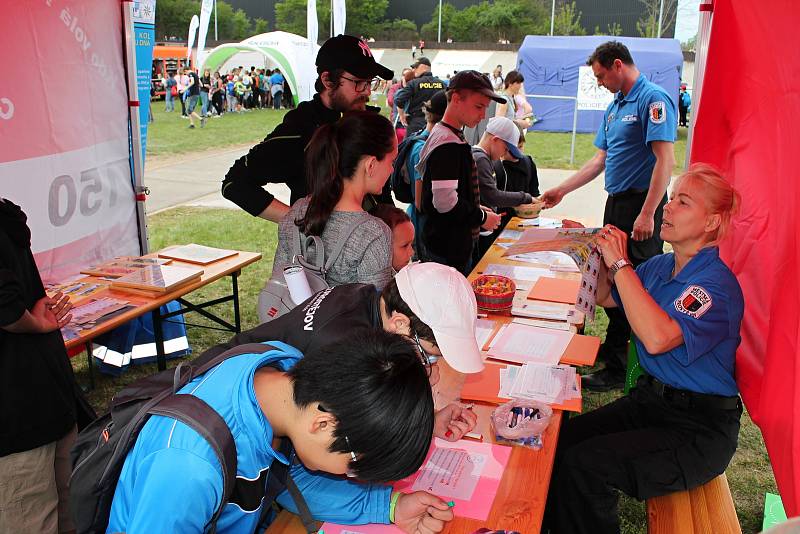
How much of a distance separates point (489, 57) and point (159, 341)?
26.1 meters

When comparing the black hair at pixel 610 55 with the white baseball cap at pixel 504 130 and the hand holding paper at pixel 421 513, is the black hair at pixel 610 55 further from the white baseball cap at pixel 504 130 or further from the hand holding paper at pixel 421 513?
the hand holding paper at pixel 421 513

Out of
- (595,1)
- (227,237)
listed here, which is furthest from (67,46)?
(595,1)

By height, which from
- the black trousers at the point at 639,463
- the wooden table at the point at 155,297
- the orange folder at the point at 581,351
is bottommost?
the black trousers at the point at 639,463

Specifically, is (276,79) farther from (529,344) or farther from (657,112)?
(529,344)

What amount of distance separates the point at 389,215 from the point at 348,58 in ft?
2.29

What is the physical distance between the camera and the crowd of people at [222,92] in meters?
19.3

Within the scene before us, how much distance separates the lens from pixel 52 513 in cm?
220

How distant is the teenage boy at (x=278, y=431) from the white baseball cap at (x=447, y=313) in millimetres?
283

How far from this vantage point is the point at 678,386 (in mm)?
2188

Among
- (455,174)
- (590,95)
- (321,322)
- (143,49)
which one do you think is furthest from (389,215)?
(590,95)

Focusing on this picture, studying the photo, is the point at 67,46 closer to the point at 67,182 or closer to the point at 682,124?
the point at 67,182

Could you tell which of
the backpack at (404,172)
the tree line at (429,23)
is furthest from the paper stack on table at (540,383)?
the tree line at (429,23)

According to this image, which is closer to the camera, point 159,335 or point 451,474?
point 451,474

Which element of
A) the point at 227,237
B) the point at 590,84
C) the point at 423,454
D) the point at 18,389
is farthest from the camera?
the point at 590,84
